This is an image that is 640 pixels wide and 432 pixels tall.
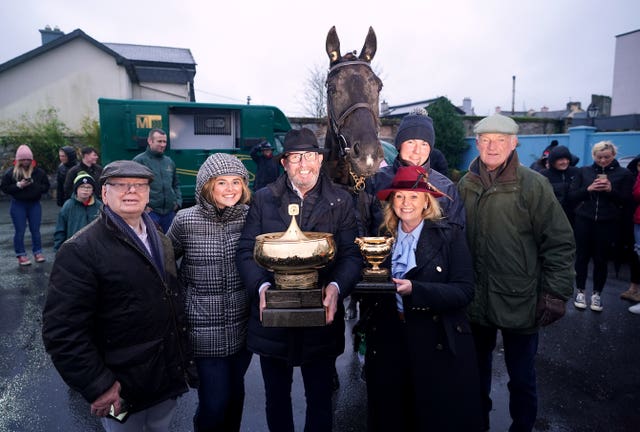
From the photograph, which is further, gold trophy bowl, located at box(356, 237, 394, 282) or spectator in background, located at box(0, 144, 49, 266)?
spectator in background, located at box(0, 144, 49, 266)

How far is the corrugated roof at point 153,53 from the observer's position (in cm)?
2709

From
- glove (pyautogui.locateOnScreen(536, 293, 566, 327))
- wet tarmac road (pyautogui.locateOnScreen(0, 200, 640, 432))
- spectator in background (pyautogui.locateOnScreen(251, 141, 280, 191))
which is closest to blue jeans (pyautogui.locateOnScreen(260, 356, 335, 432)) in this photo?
wet tarmac road (pyautogui.locateOnScreen(0, 200, 640, 432))

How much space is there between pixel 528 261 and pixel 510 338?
54 cm

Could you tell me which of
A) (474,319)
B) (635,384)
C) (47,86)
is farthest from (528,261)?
(47,86)

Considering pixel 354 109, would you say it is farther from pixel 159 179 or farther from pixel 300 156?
pixel 159 179

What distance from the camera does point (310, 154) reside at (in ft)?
8.10

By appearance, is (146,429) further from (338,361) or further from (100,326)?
(338,361)

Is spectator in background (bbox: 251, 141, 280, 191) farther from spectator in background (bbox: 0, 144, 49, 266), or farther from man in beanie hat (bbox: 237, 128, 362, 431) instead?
man in beanie hat (bbox: 237, 128, 362, 431)

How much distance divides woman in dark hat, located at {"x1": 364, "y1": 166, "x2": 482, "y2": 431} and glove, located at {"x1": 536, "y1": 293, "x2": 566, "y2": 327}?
0.65 meters

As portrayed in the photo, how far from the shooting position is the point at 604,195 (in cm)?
553

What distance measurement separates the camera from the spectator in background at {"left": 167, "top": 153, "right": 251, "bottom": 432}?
8.04 feet

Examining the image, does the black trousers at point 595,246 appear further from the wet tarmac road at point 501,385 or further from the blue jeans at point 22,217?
the blue jeans at point 22,217

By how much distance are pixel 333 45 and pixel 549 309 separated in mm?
2919

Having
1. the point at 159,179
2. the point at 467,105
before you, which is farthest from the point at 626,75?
the point at 159,179
